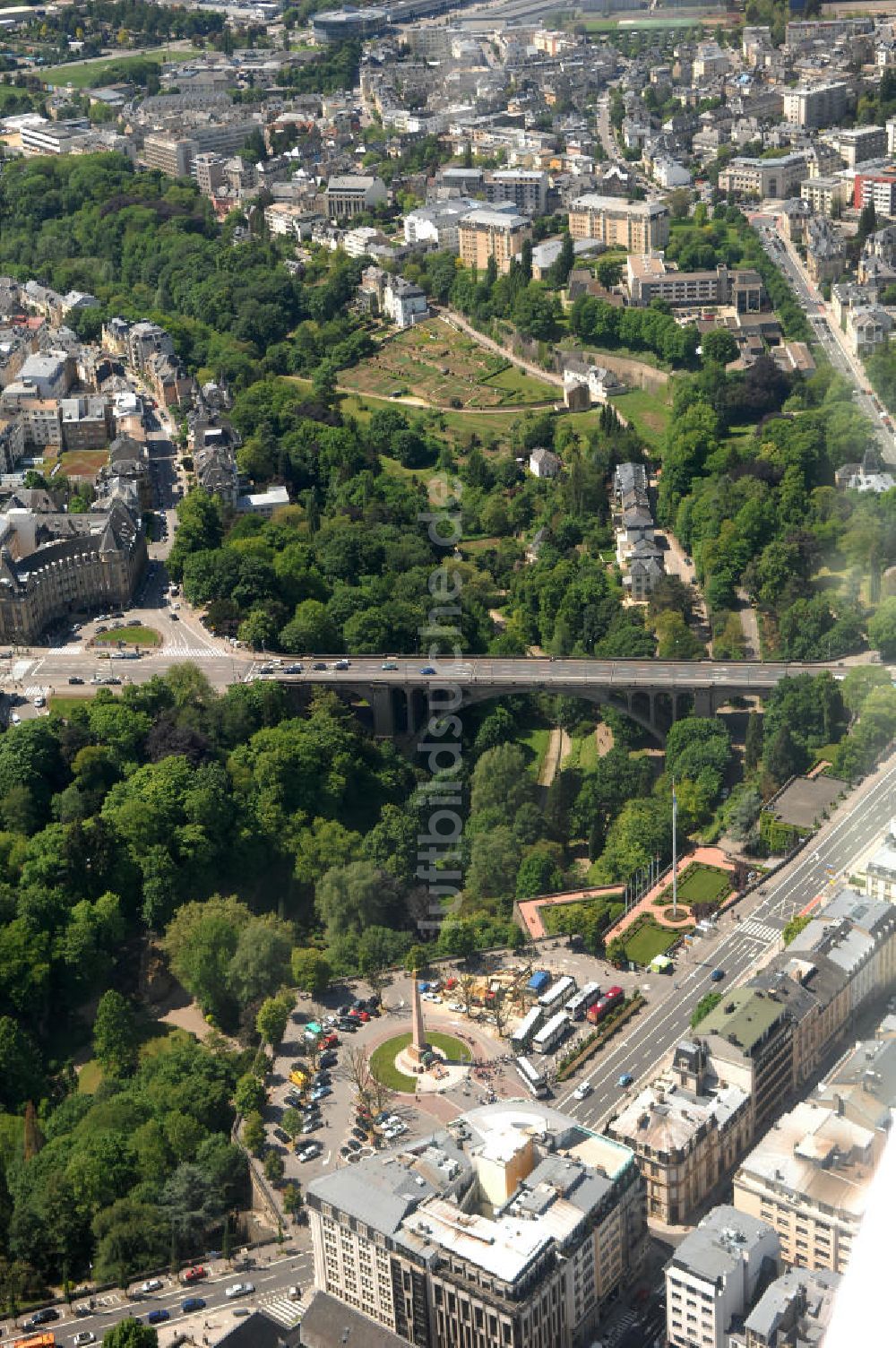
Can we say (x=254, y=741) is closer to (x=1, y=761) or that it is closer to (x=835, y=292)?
(x=1, y=761)

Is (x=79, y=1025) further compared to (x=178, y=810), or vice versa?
(x=178, y=810)

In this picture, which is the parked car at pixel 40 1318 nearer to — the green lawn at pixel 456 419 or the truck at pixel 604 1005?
the truck at pixel 604 1005

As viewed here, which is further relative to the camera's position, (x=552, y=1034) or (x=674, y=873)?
(x=674, y=873)

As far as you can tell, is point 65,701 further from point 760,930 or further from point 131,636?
point 760,930

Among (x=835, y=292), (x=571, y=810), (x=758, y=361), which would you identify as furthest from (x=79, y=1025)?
(x=835, y=292)

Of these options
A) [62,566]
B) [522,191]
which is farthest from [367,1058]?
[522,191]

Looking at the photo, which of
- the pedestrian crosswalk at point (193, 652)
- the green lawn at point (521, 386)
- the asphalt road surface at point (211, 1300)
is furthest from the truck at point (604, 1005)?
the green lawn at point (521, 386)
